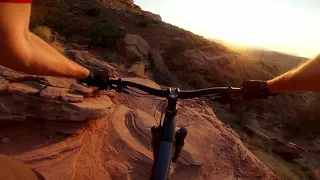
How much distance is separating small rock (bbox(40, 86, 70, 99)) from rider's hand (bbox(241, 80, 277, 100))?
3112 mm

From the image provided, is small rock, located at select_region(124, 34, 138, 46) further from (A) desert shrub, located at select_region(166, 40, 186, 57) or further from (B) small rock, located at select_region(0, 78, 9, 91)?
(B) small rock, located at select_region(0, 78, 9, 91)

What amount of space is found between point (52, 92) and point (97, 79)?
238 cm

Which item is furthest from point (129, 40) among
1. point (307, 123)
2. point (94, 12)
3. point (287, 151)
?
point (307, 123)

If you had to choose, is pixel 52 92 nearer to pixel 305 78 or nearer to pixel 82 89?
pixel 82 89

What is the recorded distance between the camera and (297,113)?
1828 centimetres

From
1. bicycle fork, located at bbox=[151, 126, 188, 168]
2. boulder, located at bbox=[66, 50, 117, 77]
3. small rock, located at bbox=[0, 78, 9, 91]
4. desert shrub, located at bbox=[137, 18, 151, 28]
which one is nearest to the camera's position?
bicycle fork, located at bbox=[151, 126, 188, 168]

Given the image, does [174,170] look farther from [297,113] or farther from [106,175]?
[297,113]

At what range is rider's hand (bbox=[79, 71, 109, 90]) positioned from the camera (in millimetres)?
2217

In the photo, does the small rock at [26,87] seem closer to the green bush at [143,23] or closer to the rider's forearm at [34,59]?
the rider's forearm at [34,59]

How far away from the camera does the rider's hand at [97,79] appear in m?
2.22

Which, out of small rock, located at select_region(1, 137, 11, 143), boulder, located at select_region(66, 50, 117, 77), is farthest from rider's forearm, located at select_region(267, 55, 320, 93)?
boulder, located at select_region(66, 50, 117, 77)

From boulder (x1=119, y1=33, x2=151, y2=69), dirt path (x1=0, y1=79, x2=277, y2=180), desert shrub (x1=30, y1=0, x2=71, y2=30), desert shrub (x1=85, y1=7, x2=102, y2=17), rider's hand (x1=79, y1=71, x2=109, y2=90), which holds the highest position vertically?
desert shrub (x1=85, y1=7, x2=102, y2=17)

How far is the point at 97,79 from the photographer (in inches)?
88.8

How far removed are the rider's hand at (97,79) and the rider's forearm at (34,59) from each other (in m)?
0.24
